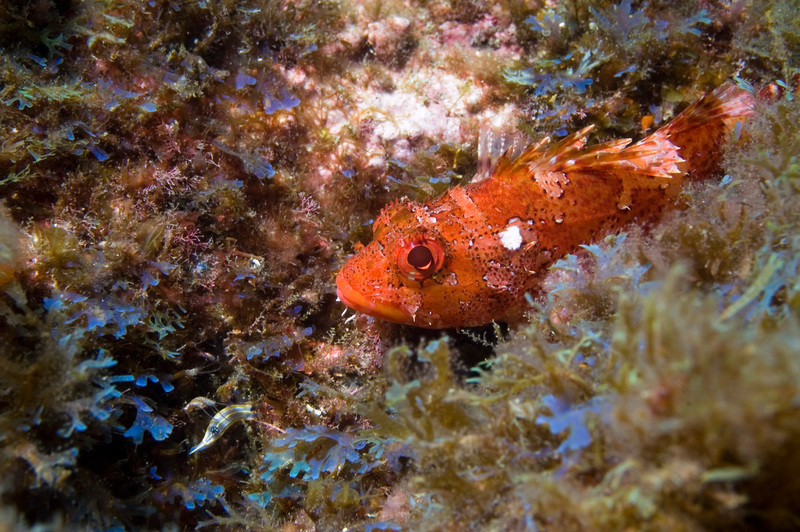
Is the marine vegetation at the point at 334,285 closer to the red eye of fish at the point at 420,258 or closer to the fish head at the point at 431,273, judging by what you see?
the fish head at the point at 431,273

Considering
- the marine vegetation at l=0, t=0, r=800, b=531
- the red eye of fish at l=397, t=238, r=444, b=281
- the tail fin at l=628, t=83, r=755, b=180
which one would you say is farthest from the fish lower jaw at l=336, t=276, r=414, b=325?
the tail fin at l=628, t=83, r=755, b=180

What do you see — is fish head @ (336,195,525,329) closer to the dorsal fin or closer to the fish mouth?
the fish mouth

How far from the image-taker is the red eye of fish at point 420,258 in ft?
11.2

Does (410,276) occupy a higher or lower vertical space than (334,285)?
higher

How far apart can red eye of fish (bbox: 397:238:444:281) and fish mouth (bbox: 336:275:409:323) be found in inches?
13.1

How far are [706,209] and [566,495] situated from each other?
8.03ft

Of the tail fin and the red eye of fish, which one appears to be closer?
the red eye of fish

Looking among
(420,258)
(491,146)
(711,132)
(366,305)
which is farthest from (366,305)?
(711,132)

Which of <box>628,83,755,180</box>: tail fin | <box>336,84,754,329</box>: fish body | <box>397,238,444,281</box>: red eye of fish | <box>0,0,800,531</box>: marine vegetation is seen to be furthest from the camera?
<box>628,83,755,180</box>: tail fin

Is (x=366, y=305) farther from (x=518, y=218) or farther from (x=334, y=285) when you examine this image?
(x=518, y=218)

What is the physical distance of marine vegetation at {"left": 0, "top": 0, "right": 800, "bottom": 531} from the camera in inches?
69.1

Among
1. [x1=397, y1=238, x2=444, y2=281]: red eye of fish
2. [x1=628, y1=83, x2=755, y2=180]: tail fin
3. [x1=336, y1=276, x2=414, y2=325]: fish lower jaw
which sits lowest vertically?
[x1=336, y1=276, x2=414, y2=325]: fish lower jaw

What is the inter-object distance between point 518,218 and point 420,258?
1.02 metres

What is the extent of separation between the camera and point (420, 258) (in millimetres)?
3404
